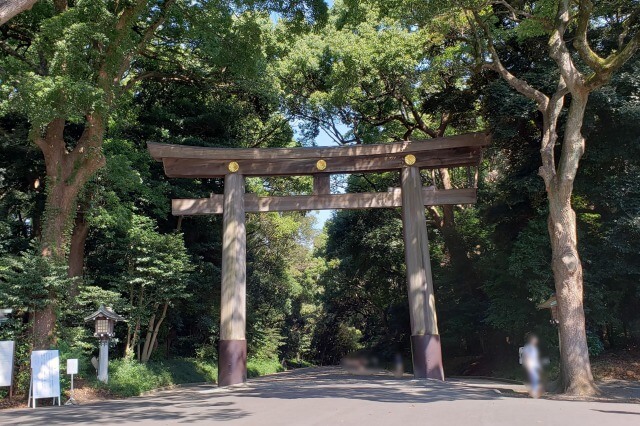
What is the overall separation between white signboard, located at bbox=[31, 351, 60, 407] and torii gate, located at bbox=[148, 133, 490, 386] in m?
3.84

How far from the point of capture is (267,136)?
21422 millimetres

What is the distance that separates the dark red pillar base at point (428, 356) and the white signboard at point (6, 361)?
9.31m

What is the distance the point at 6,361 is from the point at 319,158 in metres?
8.93

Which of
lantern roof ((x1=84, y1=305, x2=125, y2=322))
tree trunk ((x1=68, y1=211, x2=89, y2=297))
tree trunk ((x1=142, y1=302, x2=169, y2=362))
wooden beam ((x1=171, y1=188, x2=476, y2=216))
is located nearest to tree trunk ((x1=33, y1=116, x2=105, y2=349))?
lantern roof ((x1=84, y1=305, x2=125, y2=322))

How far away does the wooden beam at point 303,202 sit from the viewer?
13961 mm

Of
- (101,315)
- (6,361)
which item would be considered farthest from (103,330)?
(6,361)

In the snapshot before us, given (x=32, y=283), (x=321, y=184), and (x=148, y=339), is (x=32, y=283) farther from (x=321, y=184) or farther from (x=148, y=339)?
(x=321, y=184)

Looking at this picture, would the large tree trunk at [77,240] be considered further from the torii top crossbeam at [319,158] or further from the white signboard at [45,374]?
the white signboard at [45,374]

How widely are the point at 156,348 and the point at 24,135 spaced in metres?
9.04

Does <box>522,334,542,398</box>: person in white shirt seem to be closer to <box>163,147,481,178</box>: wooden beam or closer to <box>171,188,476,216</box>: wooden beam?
<box>171,188,476,216</box>: wooden beam

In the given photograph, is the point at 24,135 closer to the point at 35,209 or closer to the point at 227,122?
the point at 35,209

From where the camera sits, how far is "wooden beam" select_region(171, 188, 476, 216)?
13961 millimetres

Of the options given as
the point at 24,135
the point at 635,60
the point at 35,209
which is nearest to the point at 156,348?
the point at 35,209

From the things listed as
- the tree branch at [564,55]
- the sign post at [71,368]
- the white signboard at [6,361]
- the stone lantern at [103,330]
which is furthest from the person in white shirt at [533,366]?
the white signboard at [6,361]
